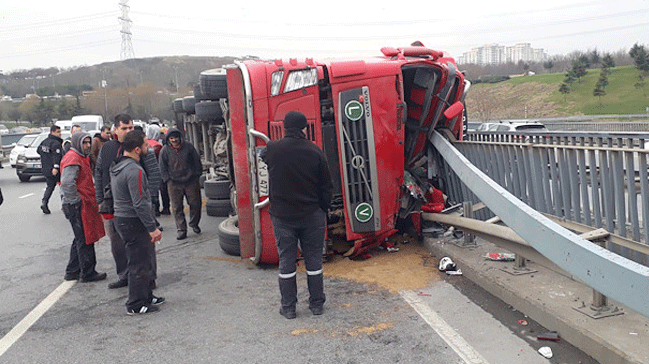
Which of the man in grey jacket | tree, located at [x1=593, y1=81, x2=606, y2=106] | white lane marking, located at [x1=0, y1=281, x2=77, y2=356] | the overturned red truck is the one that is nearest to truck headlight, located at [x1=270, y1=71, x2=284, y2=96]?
the overturned red truck

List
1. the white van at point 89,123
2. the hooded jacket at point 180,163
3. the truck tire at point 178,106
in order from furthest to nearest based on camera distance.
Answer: the white van at point 89,123 → the truck tire at point 178,106 → the hooded jacket at point 180,163

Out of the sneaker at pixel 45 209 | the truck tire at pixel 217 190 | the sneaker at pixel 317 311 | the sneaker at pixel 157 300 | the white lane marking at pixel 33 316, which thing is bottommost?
the sneaker at pixel 317 311

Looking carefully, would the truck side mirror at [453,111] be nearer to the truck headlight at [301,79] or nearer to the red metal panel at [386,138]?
the red metal panel at [386,138]

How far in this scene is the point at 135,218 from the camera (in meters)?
5.29

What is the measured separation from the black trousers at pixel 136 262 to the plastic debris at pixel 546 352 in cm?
352

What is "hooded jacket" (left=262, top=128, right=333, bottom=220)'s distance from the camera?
16.0 ft

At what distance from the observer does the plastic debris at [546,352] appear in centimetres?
390

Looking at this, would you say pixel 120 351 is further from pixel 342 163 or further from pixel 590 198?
pixel 590 198

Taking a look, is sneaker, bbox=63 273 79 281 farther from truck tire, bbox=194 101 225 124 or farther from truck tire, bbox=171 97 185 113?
truck tire, bbox=171 97 185 113

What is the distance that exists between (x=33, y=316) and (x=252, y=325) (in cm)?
222

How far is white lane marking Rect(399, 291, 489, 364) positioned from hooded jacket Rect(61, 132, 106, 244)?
140 inches

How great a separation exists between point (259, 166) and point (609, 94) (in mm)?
54698

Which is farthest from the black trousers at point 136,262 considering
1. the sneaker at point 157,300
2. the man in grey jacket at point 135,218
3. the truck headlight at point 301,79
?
the truck headlight at point 301,79

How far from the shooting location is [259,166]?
6164mm
